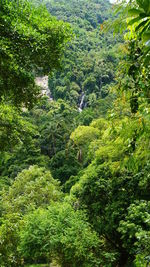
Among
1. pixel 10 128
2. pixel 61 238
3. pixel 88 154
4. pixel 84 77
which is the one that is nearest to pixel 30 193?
pixel 88 154

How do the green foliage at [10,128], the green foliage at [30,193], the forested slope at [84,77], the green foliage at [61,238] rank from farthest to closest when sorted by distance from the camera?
the forested slope at [84,77] < the green foliage at [30,193] < the green foliage at [61,238] < the green foliage at [10,128]

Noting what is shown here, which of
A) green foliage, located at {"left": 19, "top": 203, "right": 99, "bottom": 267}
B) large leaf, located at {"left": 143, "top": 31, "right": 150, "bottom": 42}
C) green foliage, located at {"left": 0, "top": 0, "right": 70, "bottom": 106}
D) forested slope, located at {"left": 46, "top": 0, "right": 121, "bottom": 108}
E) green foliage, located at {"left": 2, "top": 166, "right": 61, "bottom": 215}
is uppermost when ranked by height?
forested slope, located at {"left": 46, "top": 0, "right": 121, "bottom": 108}

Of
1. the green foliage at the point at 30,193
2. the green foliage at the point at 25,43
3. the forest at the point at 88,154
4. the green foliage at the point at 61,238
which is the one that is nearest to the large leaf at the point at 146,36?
the forest at the point at 88,154

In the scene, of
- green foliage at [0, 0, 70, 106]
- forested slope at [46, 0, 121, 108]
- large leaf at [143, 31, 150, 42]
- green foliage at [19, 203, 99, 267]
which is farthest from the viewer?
forested slope at [46, 0, 121, 108]

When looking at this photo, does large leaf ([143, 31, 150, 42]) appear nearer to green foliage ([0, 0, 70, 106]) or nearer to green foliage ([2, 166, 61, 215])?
green foliage ([0, 0, 70, 106])

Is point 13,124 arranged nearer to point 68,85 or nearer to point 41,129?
point 41,129

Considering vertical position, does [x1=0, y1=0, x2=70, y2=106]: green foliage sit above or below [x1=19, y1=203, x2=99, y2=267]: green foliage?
above

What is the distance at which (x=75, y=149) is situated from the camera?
1100 inches

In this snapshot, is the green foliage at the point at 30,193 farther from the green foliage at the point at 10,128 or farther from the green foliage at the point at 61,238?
the green foliage at the point at 10,128

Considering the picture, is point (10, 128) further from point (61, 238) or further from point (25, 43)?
point (61, 238)

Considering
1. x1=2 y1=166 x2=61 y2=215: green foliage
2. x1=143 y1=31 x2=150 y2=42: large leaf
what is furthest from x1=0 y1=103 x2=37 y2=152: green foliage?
x1=2 y1=166 x2=61 y2=215: green foliage

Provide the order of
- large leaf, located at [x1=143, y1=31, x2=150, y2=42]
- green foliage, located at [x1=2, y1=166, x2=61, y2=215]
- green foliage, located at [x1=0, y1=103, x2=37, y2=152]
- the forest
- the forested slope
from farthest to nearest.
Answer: the forested slope < green foliage, located at [x1=2, y1=166, x2=61, y2=215] < green foliage, located at [x1=0, y1=103, x2=37, y2=152] < the forest < large leaf, located at [x1=143, y1=31, x2=150, y2=42]

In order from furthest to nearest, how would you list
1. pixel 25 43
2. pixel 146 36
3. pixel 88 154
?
1. pixel 88 154
2. pixel 25 43
3. pixel 146 36

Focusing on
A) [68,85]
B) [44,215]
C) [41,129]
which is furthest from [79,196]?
[68,85]
